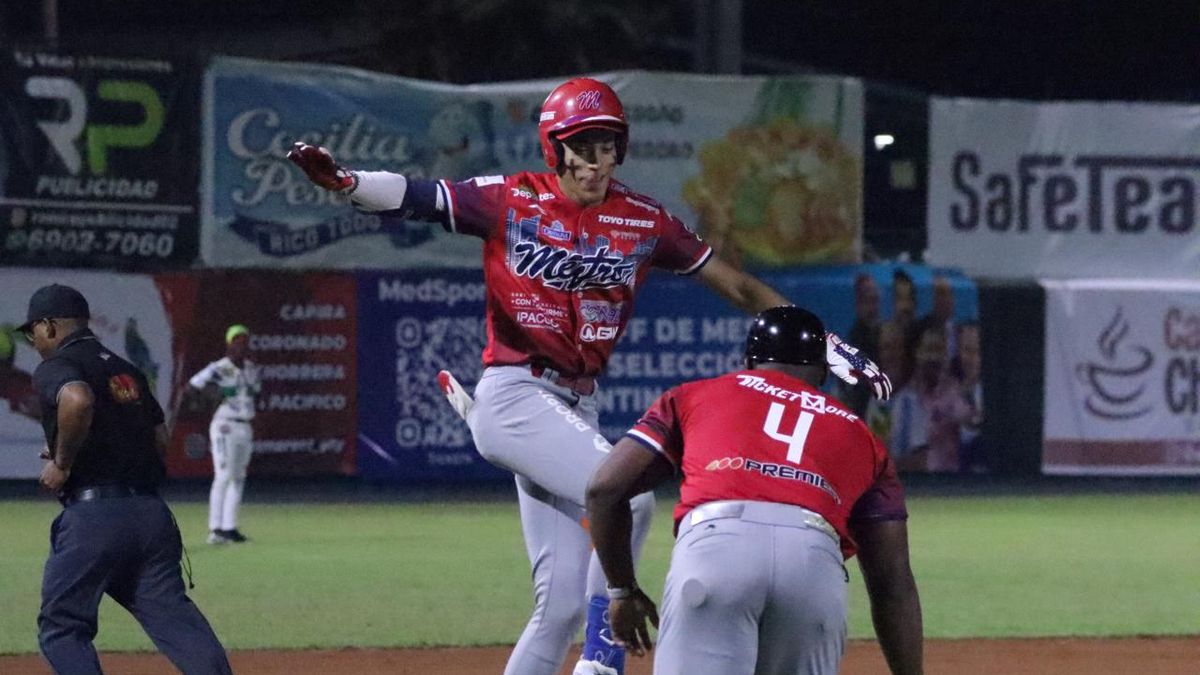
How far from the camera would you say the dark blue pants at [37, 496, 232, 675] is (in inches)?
293

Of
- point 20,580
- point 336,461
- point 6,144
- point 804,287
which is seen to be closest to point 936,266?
point 804,287

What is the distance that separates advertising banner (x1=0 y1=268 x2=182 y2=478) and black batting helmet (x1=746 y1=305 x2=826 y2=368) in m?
16.1

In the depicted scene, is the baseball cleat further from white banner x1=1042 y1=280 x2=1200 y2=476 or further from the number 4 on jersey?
white banner x1=1042 y1=280 x2=1200 y2=476

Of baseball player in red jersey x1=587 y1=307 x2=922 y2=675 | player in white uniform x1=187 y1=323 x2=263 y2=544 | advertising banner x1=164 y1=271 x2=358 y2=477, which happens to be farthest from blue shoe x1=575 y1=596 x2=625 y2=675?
advertising banner x1=164 y1=271 x2=358 y2=477

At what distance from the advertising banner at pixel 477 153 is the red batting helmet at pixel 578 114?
50.4 ft

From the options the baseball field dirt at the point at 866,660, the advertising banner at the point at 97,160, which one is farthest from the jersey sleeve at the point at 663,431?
the advertising banner at the point at 97,160

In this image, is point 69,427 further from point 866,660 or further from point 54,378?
point 866,660

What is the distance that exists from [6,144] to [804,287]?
9058 mm

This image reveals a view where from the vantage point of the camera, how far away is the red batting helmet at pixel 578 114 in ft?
20.1

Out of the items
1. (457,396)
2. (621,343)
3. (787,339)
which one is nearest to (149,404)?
(457,396)

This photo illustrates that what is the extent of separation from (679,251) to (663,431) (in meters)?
1.33

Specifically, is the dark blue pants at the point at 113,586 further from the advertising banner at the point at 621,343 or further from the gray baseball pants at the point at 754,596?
the advertising banner at the point at 621,343

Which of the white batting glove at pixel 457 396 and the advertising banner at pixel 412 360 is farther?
the advertising banner at pixel 412 360

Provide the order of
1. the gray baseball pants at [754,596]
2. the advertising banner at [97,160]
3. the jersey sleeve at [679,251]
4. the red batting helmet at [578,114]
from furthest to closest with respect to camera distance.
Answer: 1. the advertising banner at [97,160]
2. the jersey sleeve at [679,251]
3. the red batting helmet at [578,114]
4. the gray baseball pants at [754,596]
